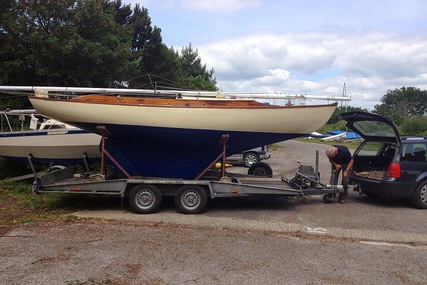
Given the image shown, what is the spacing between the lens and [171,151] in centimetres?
895

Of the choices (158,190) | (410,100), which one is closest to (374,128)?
(158,190)

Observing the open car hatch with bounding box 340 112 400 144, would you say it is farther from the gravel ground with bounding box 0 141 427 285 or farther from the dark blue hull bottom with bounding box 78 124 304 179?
the gravel ground with bounding box 0 141 427 285

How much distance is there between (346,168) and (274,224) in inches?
115

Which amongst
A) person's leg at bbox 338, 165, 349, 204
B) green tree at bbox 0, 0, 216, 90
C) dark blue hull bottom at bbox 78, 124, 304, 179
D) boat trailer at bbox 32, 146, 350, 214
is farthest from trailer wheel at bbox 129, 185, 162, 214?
green tree at bbox 0, 0, 216, 90

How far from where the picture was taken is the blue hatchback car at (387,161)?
29.7 feet

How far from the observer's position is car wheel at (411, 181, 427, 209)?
9094mm

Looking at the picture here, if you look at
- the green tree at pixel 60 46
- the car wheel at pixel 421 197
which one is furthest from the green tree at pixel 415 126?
the car wheel at pixel 421 197

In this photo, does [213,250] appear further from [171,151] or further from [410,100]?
[410,100]

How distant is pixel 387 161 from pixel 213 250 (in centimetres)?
598

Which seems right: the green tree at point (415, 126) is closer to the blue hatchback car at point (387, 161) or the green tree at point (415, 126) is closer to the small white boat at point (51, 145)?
the blue hatchback car at point (387, 161)


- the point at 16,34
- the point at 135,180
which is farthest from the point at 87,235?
the point at 16,34

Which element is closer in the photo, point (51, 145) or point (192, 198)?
point (192, 198)

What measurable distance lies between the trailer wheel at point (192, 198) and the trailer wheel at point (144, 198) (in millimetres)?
396

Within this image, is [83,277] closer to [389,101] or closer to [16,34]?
[16,34]
